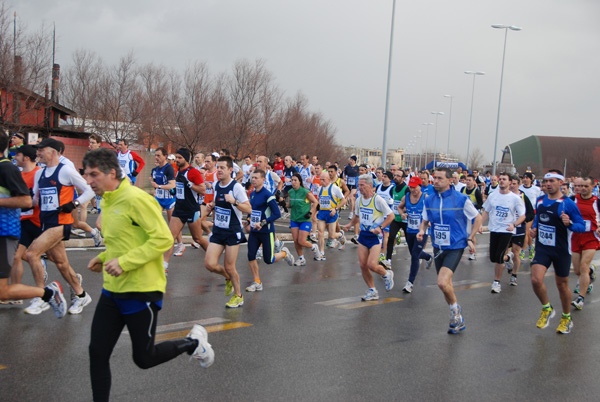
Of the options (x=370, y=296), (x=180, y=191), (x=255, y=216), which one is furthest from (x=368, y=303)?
(x=180, y=191)

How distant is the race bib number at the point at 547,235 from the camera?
773 cm

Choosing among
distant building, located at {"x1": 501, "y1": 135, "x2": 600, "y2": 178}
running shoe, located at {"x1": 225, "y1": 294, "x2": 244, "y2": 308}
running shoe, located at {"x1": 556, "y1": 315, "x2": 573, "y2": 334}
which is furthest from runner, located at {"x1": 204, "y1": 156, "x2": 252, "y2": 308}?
distant building, located at {"x1": 501, "y1": 135, "x2": 600, "y2": 178}

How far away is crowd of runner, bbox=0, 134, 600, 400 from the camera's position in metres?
4.34

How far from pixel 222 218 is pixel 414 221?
4.05m

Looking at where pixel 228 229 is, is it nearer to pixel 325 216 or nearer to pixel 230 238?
pixel 230 238

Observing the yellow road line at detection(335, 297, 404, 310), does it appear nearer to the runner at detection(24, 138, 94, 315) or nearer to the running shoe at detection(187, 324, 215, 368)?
the runner at detection(24, 138, 94, 315)

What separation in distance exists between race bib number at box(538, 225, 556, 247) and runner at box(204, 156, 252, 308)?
3.77 metres

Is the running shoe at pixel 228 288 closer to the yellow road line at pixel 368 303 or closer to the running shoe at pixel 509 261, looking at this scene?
the yellow road line at pixel 368 303

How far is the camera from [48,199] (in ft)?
22.9

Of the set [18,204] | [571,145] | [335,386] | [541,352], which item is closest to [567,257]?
[541,352]

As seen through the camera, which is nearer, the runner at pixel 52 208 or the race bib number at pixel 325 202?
the runner at pixel 52 208

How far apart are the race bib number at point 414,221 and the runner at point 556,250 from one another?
9.91ft

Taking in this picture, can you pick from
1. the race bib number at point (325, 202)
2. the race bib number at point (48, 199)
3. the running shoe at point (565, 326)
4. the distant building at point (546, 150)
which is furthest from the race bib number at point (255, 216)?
the distant building at point (546, 150)

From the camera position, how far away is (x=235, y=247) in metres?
8.15
